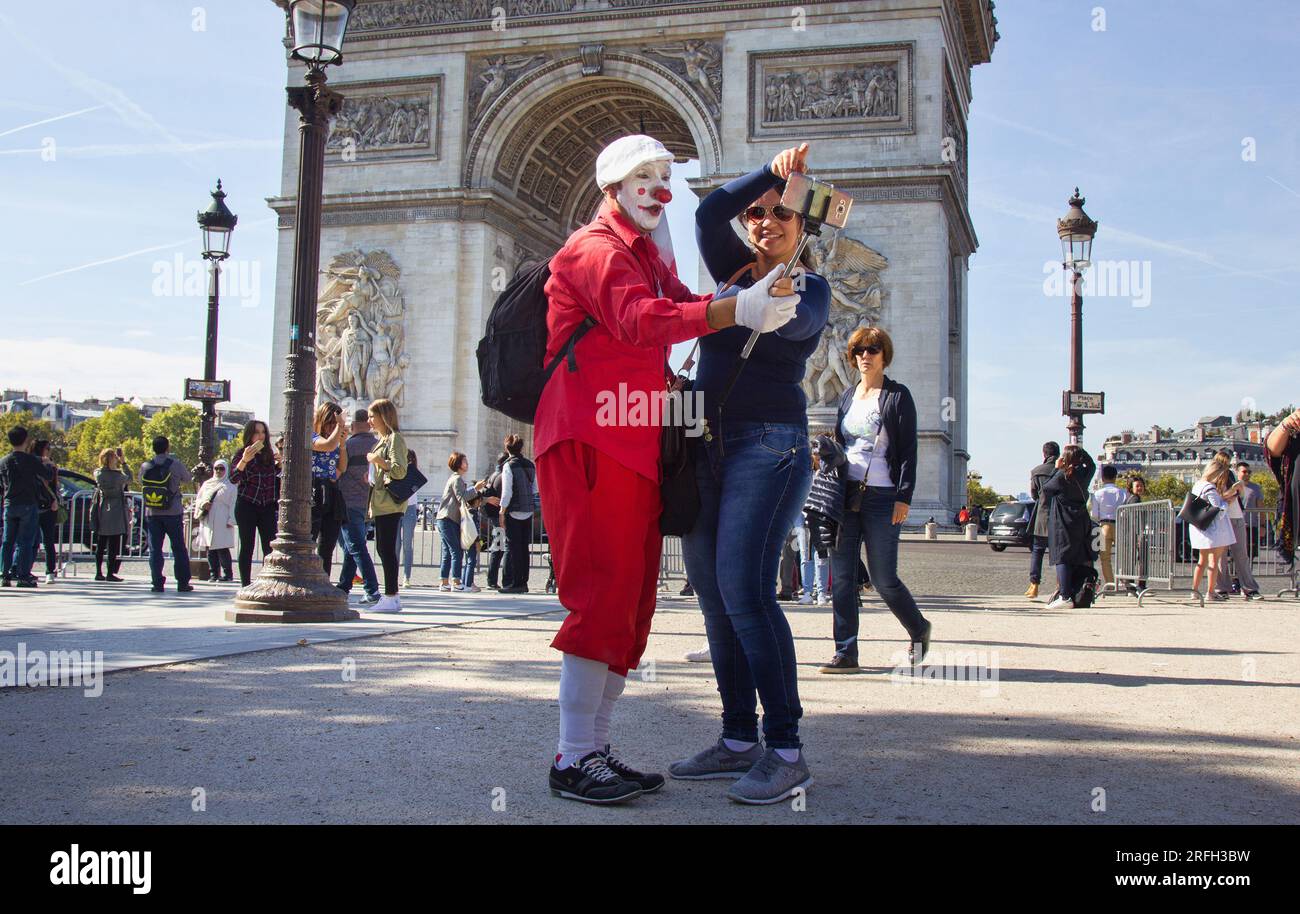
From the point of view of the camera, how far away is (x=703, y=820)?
131 inches

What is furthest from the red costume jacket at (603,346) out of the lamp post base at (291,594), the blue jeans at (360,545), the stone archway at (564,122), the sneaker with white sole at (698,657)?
the stone archway at (564,122)

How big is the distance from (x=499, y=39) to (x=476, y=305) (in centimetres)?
626

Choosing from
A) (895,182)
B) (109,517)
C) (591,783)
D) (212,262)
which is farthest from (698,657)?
(895,182)

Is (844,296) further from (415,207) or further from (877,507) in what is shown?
(877,507)

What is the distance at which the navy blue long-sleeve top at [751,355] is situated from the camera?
3855mm

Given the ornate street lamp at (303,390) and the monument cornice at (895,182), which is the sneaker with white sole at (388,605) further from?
the monument cornice at (895,182)

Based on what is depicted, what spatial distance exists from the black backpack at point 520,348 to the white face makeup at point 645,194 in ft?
1.02

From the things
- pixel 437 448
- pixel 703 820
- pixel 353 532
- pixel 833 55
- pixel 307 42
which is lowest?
pixel 703 820

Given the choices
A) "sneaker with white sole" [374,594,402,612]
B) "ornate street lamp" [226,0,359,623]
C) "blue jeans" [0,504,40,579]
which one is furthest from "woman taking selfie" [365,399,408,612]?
"blue jeans" [0,504,40,579]

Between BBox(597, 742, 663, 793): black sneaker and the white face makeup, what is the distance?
161 cm

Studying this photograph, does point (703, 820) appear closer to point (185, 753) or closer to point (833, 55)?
point (185, 753)

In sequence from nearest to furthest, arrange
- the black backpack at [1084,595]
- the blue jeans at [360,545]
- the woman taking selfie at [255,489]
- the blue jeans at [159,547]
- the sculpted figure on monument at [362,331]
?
the blue jeans at [360,545], the woman taking selfie at [255,489], the blue jeans at [159,547], the black backpack at [1084,595], the sculpted figure on monument at [362,331]
